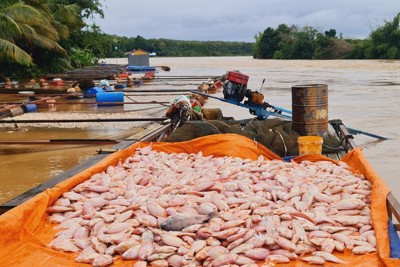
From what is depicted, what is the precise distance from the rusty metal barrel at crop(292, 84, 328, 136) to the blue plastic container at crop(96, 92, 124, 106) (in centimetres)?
779

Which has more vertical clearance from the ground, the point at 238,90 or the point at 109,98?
the point at 238,90

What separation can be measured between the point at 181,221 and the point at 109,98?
1117cm

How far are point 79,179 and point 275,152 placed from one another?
2909 millimetres

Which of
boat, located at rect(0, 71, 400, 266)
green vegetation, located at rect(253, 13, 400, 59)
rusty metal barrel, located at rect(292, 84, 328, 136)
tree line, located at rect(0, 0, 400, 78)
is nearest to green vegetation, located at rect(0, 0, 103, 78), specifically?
tree line, located at rect(0, 0, 400, 78)

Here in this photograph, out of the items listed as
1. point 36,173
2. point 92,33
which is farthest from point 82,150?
point 92,33

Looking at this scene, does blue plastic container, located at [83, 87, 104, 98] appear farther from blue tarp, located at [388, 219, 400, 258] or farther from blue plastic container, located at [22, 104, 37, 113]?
blue tarp, located at [388, 219, 400, 258]

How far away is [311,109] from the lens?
7.02 metres

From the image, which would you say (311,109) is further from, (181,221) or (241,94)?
(181,221)

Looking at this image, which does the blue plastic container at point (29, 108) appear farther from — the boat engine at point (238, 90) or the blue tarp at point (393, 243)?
the blue tarp at point (393, 243)

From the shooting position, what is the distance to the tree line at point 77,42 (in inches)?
716

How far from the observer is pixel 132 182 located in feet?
14.3

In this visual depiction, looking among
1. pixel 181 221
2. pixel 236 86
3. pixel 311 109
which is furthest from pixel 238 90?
pixel 181 221

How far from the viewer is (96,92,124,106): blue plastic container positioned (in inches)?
546

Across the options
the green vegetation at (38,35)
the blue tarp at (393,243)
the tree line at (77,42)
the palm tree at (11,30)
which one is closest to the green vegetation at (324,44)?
the tree line at (77,42)
